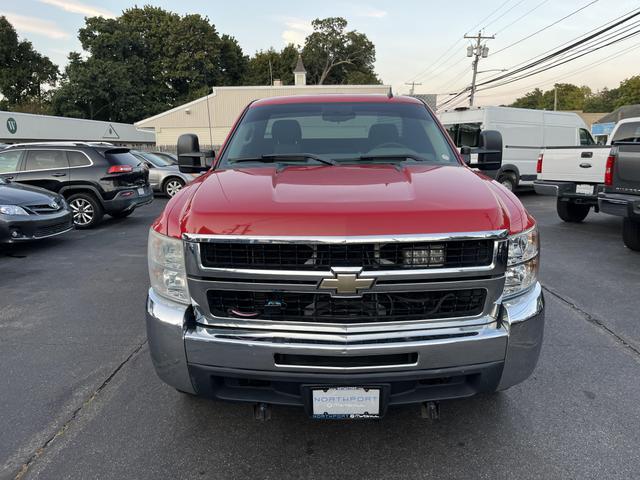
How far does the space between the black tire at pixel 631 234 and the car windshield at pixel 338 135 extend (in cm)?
488

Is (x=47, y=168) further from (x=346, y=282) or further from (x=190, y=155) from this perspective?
(x=346, y=282)

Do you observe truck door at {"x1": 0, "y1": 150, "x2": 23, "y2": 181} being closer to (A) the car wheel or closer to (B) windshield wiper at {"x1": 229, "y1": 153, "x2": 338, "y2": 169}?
(A) the car wheel

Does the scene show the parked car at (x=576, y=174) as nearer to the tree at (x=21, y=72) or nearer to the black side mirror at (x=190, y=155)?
the black side mirror at (x=190, y=155)

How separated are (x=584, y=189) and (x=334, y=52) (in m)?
65.5

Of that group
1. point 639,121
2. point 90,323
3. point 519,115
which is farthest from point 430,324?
point 519,115

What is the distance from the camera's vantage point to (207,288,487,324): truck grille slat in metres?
2.09

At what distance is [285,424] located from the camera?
2.68m

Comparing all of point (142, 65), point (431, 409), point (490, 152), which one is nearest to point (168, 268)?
point (431, 409)

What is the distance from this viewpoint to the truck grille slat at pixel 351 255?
2004 millimetres

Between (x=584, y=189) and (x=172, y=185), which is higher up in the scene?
(x=584, y=189)

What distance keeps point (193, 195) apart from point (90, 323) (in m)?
2.65

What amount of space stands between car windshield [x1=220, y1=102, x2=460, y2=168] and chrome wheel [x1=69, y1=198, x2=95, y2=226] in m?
7.10

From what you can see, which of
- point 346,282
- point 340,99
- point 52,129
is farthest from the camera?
point 52,129

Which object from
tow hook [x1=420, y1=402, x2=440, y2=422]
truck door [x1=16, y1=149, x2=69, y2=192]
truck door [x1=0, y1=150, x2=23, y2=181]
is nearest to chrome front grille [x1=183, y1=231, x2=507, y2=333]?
tow hook [x1=420, y1=402, x2=440, y2=422]
